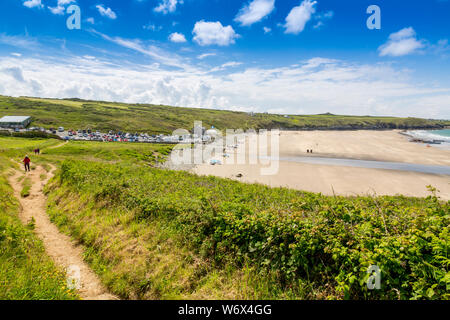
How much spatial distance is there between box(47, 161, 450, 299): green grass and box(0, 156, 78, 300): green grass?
136 cm

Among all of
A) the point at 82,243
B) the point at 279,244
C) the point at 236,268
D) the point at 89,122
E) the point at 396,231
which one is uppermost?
the point at 89,122

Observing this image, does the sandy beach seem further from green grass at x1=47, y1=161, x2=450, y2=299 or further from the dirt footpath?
the dirt footpath

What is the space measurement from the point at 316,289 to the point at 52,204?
50.9 ft

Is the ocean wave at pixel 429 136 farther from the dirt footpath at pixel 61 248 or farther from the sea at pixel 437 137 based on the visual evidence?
the dirt footpath at pixel 61 248

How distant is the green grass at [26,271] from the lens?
5234mm

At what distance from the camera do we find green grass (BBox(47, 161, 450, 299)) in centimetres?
409

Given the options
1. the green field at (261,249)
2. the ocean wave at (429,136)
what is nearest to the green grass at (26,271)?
the green field at (261,249)

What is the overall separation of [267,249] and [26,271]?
6.73 metres

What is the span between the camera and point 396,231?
4.86 meters

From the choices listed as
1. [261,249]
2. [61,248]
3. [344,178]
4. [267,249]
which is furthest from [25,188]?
[344,178]
